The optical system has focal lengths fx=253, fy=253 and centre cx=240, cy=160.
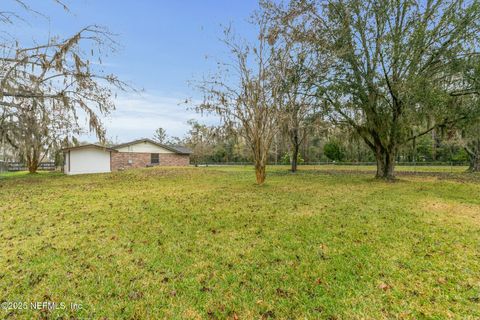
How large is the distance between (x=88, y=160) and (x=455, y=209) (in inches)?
991

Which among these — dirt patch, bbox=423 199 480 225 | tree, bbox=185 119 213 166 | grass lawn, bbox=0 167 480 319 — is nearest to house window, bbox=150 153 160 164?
tree, bbox=185 119 213 166

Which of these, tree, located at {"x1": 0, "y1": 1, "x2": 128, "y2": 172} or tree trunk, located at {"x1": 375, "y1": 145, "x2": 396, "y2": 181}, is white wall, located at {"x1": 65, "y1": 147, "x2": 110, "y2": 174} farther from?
tree trunk, located at {"x1": 375, "y1": 145, "x2": 396, "y2": 181}

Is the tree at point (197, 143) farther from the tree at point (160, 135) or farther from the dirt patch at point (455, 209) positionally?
the dirt patch at point (455, 209)

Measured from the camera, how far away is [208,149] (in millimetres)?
38875

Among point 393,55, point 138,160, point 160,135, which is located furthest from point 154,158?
point 160,135

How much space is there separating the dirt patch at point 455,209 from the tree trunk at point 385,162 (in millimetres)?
5102

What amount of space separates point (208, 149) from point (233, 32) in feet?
96.5

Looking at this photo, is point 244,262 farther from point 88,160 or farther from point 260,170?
point 88,160

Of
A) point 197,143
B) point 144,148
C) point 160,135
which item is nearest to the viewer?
point 144,148

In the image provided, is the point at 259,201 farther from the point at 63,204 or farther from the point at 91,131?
the point at 91,131

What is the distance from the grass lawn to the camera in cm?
250

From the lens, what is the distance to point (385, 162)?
41.4 feet

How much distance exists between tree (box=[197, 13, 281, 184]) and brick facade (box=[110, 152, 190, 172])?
18.4m

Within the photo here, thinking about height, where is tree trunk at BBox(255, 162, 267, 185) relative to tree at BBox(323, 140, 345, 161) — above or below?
below
